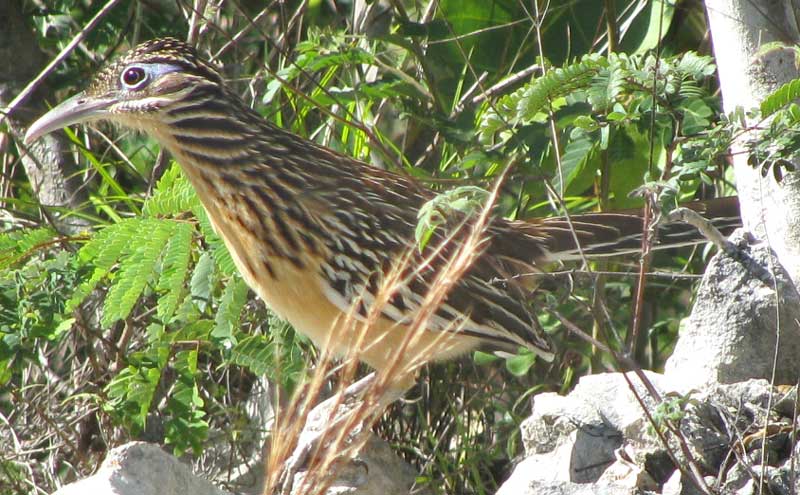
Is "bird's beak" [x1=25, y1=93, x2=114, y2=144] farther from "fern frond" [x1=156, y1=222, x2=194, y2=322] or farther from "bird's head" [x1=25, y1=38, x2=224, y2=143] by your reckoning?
"fern frond" [x1=156, y1=222, x2=194, y2=322]


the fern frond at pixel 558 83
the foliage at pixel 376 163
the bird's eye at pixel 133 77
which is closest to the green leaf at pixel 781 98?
the foliage at pixel 376 163

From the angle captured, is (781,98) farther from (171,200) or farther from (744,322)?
(171,200)

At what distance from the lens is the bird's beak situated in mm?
4137

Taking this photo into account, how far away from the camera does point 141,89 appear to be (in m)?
4.11

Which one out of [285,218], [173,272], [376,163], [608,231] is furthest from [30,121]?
[608,231]

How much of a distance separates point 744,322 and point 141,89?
2.20 meters

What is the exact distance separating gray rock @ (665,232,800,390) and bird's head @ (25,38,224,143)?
6.29ft

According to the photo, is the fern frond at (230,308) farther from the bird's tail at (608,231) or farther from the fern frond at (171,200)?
the bird's tail at (608,231)

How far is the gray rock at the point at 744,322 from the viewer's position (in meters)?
3.45

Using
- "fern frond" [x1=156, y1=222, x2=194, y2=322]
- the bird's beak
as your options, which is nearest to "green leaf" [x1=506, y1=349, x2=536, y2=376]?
"fern frond" [x1=156, y1=222, x2=194, y2=322]

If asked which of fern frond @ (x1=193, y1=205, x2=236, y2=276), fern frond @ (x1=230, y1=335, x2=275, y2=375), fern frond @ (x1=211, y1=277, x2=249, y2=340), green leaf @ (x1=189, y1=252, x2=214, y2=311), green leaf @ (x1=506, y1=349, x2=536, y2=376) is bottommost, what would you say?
Answer: green leaf @ (x1=506, y1=349, x2=536, y2=376)

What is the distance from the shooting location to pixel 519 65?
5383 millimetres

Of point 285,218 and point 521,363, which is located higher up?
point 285,218

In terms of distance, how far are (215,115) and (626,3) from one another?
210 centimetres
